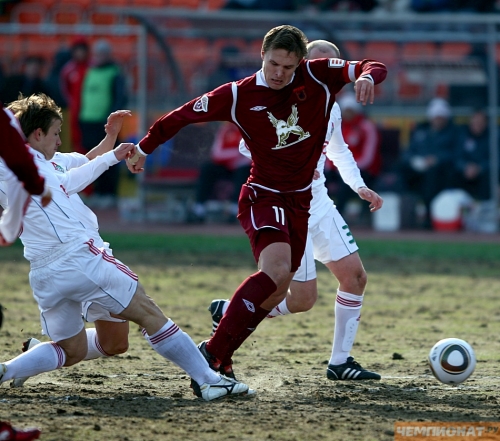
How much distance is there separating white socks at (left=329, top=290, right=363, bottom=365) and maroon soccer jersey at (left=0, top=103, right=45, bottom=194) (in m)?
2.72

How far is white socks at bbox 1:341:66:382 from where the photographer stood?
17.9 ft

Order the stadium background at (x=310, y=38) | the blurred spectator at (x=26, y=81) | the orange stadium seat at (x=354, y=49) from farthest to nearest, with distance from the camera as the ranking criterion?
1. the blurred spectator at (x=26, y=81)
2. the orange stadium seat at (x=354, y=49)
3. the stadium background at (x=310, y=38)

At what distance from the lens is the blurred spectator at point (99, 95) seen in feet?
52.7

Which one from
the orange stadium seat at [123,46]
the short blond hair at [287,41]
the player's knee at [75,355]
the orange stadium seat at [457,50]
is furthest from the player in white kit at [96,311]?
the orange stadium seat at [123,46]

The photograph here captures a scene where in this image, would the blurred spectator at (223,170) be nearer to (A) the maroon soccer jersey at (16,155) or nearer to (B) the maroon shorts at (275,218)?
(B) the maroon shorts at (275,218)

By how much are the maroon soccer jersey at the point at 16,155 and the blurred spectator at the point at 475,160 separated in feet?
37.4

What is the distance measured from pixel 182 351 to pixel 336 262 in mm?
1540

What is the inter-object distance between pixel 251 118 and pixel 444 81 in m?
10.8

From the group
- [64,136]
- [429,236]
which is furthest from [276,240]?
[64,136]

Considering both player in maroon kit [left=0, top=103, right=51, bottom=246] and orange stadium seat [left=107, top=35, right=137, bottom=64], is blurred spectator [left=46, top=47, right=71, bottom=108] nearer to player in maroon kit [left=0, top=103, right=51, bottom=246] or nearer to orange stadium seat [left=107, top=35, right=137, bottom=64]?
orange stadium seat [left=107, top=35, right=137, bottom=64]

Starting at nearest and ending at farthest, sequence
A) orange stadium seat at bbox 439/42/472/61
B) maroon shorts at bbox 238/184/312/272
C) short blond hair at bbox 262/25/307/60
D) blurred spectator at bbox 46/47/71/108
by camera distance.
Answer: short blond hair at bbox 262/25/307/60 → maroon shorts at bbox 238/184/312/272 → orange stadium seat at bbox 439/42/472/61 → blurred spectator at bbox 46/47/71/108

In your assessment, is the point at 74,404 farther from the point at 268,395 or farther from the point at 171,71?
the point at 171,71

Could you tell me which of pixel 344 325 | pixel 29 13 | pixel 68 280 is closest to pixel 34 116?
pixel 68 280

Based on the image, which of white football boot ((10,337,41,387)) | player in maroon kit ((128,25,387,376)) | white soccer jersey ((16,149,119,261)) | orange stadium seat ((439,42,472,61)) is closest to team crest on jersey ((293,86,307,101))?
player in maroon kit ((128,25,387,376))
